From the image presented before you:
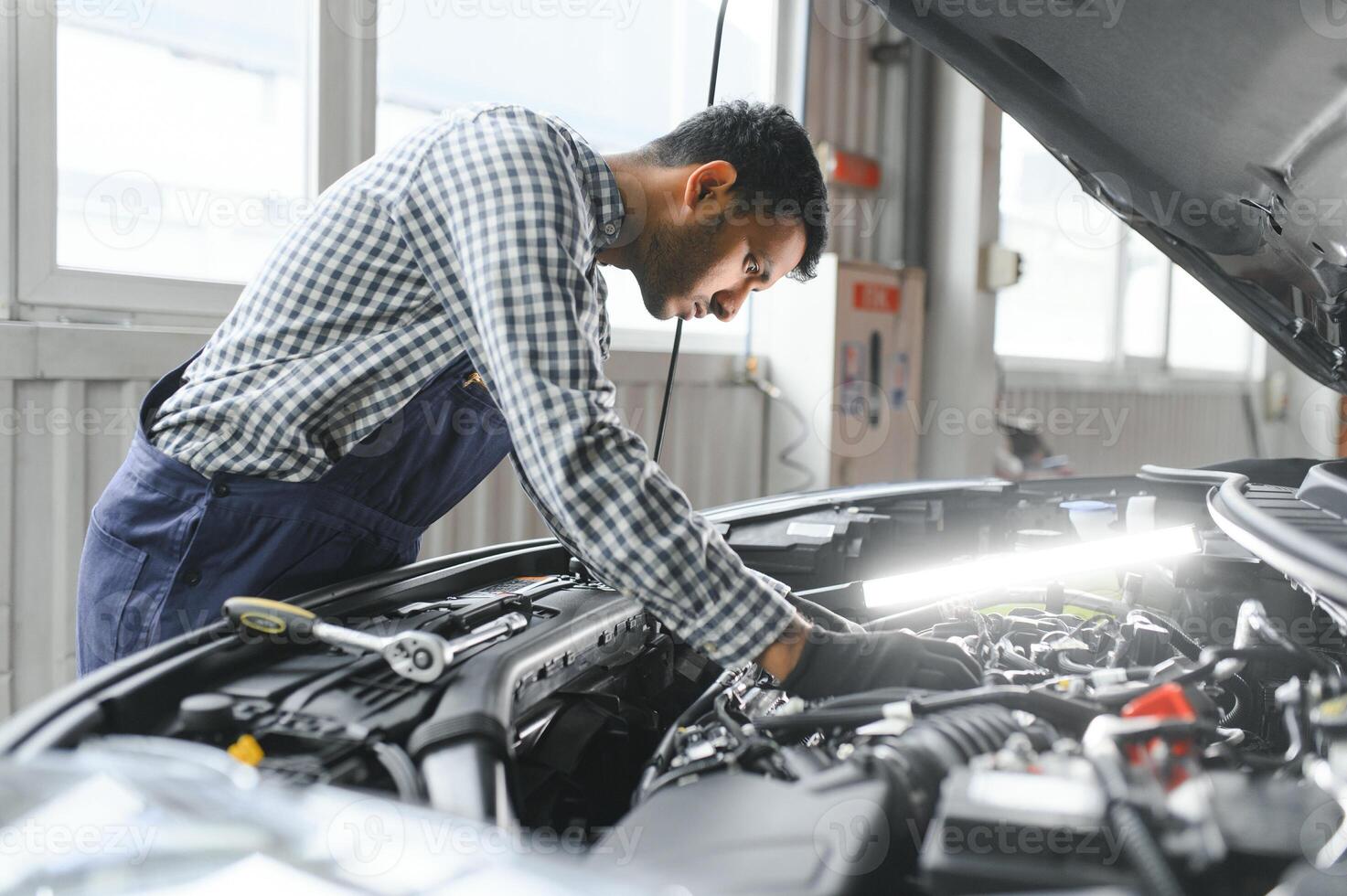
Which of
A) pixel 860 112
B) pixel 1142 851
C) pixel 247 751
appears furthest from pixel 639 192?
pixel 860 112

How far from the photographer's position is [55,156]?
2.13m

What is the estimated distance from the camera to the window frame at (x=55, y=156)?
6.76 feet

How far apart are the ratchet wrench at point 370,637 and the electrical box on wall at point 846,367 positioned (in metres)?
2.98

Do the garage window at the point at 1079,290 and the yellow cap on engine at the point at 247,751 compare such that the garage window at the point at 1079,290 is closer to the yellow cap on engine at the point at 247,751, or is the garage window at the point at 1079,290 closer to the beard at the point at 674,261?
the beard at the point at 674,261

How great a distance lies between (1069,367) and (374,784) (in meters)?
5.94

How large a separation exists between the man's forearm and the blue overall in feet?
1.81

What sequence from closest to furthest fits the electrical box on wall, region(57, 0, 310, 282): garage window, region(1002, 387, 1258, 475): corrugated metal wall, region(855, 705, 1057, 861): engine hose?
region(855, 705, 1057, 861): engine hose < region(57, 0, 310, 282): garage window < the electrical box on wall < region(1002, 387, 1258, 475): corrugated metal wall

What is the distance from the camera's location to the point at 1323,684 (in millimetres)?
864

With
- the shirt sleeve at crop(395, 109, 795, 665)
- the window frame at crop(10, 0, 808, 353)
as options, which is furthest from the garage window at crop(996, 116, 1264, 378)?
the shirt sleeve at crop(395, 109, 795, 665)

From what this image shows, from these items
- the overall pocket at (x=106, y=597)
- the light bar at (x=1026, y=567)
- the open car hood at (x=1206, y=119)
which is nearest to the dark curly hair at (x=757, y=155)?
the open car hood at (x=1206, y=119)

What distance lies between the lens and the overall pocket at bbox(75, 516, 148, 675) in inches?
51.9

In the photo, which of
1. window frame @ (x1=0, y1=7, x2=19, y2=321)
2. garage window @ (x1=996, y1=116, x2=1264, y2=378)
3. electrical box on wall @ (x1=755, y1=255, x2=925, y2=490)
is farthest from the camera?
garage window @ (x1=996, y1=116, x2=1264, y2=378)

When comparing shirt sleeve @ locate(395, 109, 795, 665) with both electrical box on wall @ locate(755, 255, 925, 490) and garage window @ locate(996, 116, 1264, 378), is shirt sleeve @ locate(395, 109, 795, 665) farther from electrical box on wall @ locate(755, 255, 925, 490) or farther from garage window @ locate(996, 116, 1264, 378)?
garage window @ locate(996, 116, 1264, 378)

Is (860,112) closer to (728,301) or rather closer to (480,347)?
(728,301)
